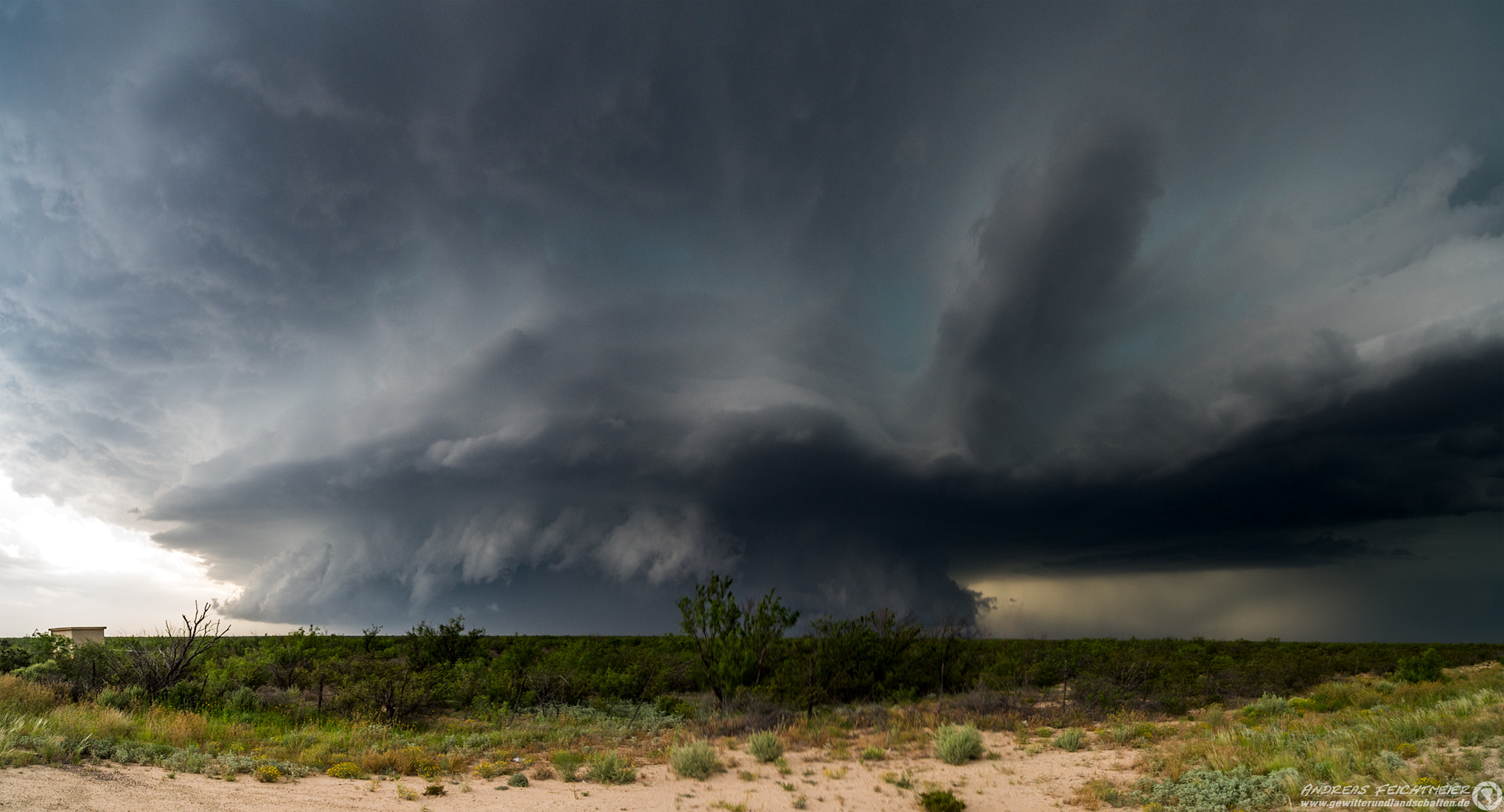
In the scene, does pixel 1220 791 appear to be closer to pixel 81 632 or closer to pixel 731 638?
pixel 731 638

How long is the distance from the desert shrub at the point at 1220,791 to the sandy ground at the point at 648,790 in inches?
80.5

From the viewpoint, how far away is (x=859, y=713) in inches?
1102

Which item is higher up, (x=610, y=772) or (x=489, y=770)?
(x=489, y=770)

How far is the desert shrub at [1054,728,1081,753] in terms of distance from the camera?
68.0 ft

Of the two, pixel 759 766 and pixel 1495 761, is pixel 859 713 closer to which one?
pixel 759 766

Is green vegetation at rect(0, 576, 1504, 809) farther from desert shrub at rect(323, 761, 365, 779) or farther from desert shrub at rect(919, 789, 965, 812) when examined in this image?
desert shrub at rect(919, 789, 965, 812)

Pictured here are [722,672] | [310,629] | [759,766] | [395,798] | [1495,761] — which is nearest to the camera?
[1495,761]

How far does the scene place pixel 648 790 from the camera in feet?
53.5

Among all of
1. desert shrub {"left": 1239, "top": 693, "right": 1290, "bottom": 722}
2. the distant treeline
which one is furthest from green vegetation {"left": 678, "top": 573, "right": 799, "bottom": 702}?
desert shrub {"left": 1239, "top": 693, "right": 1290, "bottom": 722}

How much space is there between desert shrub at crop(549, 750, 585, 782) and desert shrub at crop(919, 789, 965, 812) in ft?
27.8

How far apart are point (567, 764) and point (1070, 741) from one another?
1478 centimetres

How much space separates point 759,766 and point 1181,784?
33.5 feet

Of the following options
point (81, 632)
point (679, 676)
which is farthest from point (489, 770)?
point (81, 632)

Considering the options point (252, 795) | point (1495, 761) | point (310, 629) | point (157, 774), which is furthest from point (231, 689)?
point (1495, 761)
